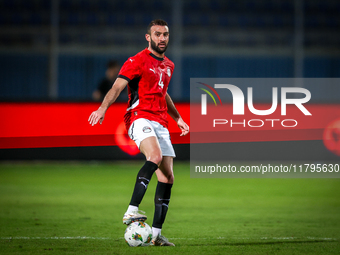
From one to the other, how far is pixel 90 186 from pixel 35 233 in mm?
3813

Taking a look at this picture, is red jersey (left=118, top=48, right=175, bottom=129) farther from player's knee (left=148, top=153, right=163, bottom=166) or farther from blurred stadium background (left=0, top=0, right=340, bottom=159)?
blurred stadium background (left=0, top=0, right=340, bottom=159)

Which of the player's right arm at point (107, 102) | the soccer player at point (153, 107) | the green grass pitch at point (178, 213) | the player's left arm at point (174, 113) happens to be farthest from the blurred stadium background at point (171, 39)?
the player's right arm at point (107, 102)

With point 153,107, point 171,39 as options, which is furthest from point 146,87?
point 171,39

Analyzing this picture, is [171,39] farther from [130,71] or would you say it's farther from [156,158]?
[156,158]

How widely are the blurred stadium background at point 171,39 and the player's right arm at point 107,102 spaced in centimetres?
1393

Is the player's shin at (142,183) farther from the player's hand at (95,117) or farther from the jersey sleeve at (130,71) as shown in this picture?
the jersey sleeve at (130,71)

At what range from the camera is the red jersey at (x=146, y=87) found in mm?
4344

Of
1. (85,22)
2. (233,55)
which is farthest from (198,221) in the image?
(85,22)

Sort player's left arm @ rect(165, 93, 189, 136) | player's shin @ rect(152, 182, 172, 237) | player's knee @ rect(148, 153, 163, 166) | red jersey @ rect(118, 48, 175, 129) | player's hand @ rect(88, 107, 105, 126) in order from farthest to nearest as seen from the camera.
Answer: player's left arm @ rect(165, 93, 189, 136), player's shin @ rect(152, 182, 172, 237), red jersey @ rect(118, 48, 175, 129), player's knee @ rect(148, 153, 163, 166), player's hand @ rect(88, 107, 105, 126)

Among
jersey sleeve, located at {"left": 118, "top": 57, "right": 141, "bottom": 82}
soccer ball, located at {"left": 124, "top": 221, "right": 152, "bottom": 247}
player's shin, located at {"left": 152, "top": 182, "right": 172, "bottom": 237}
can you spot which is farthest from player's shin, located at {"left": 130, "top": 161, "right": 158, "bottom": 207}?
jersey sleeve, located at {"left": 118, "top": 57, "right": 141, "bottom": 82}

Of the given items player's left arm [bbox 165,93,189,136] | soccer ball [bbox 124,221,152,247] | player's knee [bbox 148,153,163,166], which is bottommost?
soccer ball [bbox 124,221,152,247]

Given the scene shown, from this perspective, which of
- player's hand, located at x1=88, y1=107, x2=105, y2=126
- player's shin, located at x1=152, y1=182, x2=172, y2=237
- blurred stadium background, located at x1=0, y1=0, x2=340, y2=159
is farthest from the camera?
blurred stadium background, located at x1=0, y1=0, x2=340, y2=159

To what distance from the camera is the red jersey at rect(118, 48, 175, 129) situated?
4344mm

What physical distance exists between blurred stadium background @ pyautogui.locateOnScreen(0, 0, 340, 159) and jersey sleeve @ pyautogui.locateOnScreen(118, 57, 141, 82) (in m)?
13.8
